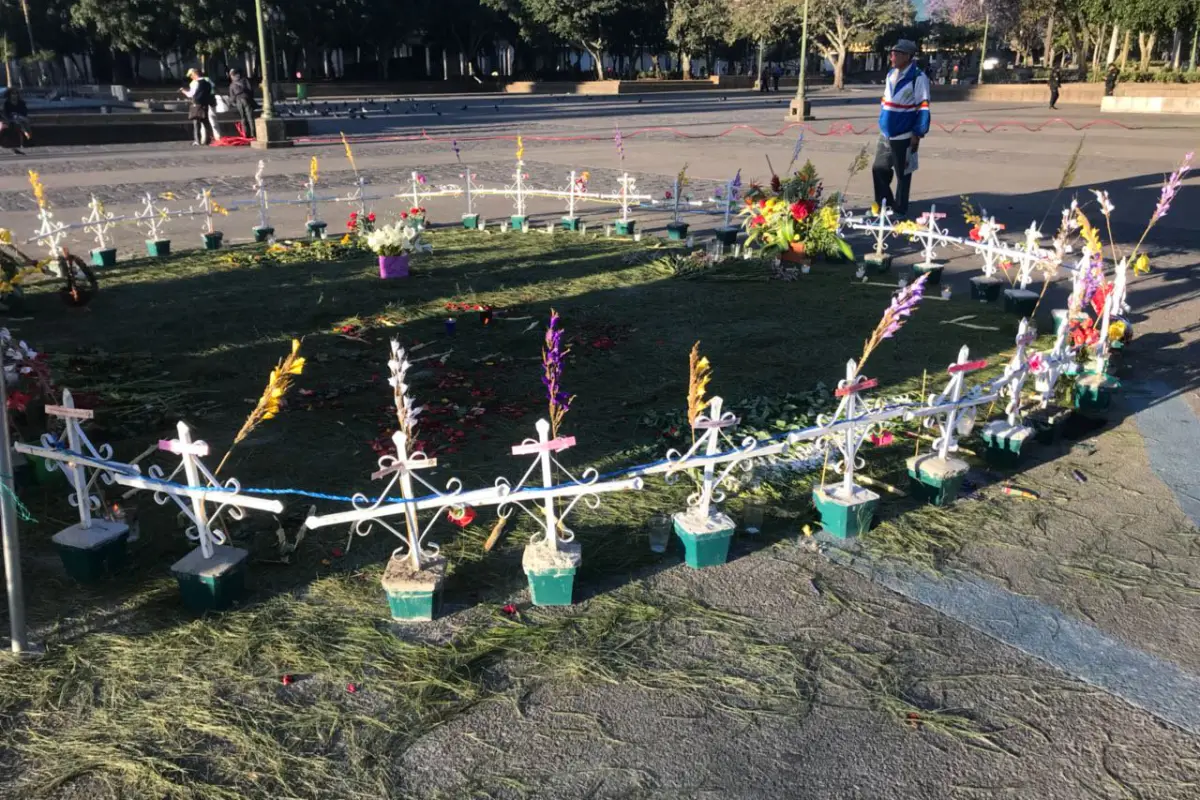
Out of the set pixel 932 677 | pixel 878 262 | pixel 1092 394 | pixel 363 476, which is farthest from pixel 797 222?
pixel 932 677

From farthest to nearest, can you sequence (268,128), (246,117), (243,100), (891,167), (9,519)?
(246,117) < (243,100) < (268,128) < (891,167) < (9,519)

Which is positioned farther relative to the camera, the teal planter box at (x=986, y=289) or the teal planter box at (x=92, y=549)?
the teal planter box at (x=986, y=289)

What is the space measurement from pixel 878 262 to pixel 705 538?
6837 mm

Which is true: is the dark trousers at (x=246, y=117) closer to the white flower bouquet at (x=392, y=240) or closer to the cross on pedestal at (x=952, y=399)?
the white flower bouquet at (x=392, y=240)

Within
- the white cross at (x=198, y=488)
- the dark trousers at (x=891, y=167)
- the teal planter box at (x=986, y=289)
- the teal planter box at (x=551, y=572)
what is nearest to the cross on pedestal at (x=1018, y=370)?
the teal planter box at (x=551, y=572)

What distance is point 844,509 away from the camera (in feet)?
14.7

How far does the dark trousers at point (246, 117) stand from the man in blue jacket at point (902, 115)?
1961cm

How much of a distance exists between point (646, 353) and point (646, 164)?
13.6 metres

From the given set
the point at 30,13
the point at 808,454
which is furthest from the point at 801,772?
the point at 30,13

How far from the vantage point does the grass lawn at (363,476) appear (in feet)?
10.7

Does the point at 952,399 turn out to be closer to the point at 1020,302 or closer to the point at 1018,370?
the point at 1018,370

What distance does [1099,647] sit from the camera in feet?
12.0

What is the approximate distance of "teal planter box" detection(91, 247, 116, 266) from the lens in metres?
10.7

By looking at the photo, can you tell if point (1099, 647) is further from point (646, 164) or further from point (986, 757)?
point (646, 164)
